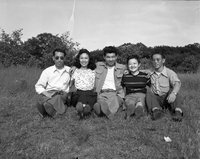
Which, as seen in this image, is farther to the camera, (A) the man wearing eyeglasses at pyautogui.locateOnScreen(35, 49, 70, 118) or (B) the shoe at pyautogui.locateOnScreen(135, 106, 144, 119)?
(A) the man wearing eyeglasses at pyautogui.locateOnScreen(35, 49, 70, 118)

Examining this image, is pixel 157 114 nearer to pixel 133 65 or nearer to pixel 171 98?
pixel 171 98

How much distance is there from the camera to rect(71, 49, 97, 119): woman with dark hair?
393cm

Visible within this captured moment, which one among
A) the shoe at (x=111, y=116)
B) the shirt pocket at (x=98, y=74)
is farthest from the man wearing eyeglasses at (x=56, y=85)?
the shoe at (x=111, y=116)

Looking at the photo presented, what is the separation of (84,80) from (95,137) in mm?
1660

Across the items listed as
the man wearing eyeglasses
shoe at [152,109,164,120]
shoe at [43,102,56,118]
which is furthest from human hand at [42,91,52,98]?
shoe at [152,109,164,120]

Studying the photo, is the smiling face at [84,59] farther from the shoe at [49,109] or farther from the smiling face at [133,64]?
the shoe at [49,109]

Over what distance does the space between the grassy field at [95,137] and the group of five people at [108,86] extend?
0.82ft

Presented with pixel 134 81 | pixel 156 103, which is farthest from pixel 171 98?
pixel 134 81

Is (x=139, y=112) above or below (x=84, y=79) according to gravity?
below

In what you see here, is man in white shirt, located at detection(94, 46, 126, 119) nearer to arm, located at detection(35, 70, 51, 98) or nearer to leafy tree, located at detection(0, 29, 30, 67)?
arm, located at detection(35, 70, 51, 98)

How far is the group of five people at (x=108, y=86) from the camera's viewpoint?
3746 millimetres

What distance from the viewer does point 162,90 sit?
13.5ft

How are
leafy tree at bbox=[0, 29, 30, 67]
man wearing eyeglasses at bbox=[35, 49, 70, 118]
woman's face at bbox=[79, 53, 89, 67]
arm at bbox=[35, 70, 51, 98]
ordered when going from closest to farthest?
man wearing eyeglasses at bbox=[35, 49, 70, 118] < arm at bbox=[35, 70, 51, 98] < woman's face at bbox=[79, 53, 89, 67] < leafy tree at bbox=[0, 29, 30, 67]

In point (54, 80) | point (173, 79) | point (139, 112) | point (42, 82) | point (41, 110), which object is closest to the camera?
point (139, 112)
